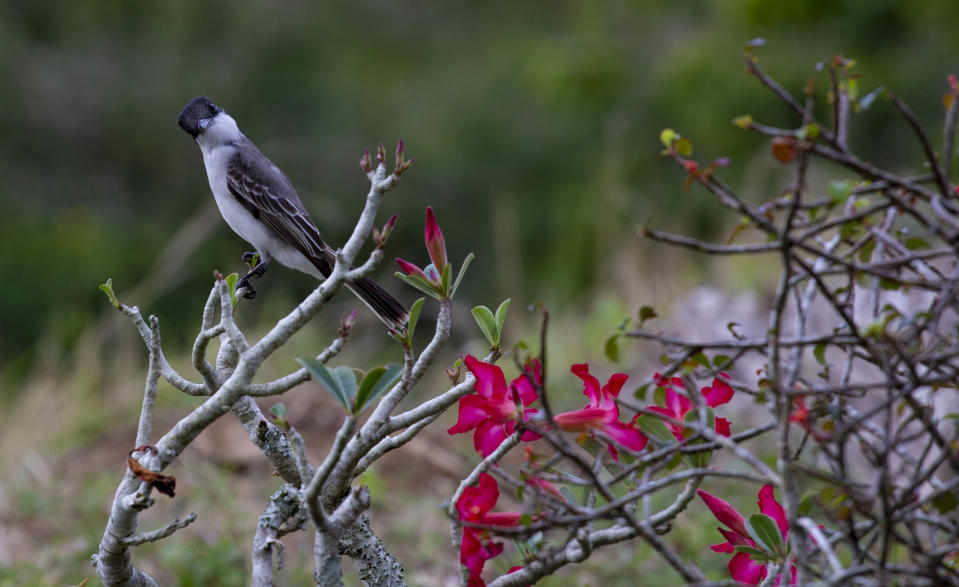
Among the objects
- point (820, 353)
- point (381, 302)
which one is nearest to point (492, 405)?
point (820, 353)

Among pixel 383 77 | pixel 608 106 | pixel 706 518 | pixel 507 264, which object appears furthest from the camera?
pixel 383 77

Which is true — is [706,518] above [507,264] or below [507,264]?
below

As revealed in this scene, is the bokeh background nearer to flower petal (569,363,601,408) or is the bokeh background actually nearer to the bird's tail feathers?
the bird's tail feathers

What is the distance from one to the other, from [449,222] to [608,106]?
2285mm

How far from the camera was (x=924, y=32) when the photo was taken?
389 inches

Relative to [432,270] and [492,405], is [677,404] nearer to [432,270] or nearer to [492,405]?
[492,405]

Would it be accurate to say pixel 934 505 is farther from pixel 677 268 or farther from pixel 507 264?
pixel 507 264

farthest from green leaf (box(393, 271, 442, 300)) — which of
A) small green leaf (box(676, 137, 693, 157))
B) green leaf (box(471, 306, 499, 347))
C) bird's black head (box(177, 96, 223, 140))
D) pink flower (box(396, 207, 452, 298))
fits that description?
bird's black head (box(177, 96, 223, 140))

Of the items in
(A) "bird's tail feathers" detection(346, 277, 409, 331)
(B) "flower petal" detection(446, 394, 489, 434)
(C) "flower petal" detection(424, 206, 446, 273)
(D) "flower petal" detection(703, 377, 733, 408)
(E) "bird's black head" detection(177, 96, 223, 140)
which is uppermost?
(E) "bird's black head" detection(177, 96, 223, 140)

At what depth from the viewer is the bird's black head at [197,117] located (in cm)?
→ 373

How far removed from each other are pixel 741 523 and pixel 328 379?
0.78 metres

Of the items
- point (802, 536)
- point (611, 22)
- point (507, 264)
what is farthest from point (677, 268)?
point (802, 536)

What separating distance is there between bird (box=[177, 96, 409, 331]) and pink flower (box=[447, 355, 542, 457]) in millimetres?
1979

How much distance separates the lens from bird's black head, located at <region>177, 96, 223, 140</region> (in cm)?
373
